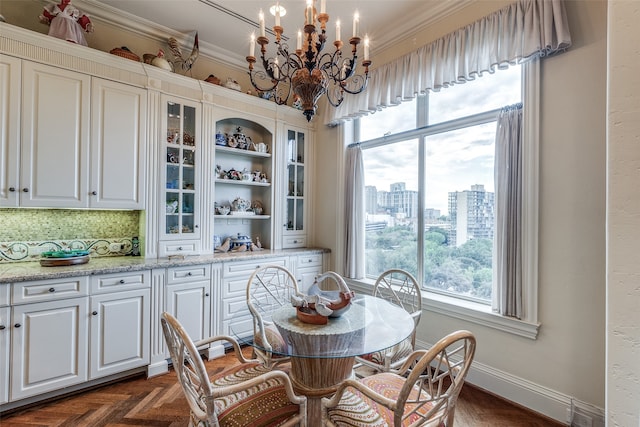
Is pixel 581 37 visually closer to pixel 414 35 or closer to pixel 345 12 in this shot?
pixel 414 35

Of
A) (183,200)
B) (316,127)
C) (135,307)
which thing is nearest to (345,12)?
(316,127)

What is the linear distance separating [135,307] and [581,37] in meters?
3.78

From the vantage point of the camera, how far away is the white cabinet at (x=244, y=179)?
3385mm

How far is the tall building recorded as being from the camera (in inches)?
95.3

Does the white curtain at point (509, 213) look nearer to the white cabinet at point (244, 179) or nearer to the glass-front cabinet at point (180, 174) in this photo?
the white cabinet at point (244, 179)

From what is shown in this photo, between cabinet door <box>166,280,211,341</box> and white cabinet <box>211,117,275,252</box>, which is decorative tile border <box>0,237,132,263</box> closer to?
cabinet door <box>166,280,211,341</box>

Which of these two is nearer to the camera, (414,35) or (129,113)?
(129,113)

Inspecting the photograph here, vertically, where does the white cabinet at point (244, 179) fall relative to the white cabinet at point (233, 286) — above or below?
above

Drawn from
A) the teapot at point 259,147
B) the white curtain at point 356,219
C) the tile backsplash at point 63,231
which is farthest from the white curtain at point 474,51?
the tile backsplash at point 63,231

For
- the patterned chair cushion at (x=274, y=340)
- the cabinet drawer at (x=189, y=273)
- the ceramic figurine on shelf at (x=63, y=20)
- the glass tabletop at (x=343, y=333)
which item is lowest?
the patterned chair cushion at (x=274, y=340)

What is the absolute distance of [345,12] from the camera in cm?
273

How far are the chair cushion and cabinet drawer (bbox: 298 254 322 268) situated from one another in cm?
207

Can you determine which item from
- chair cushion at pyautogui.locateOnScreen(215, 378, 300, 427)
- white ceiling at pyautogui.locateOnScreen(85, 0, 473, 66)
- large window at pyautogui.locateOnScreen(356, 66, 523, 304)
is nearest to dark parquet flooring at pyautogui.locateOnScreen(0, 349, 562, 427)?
large window at pyautogui.locateOnScreen(356, 66, 523, 304)

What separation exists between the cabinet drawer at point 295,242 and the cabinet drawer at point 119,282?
5.29 feet
